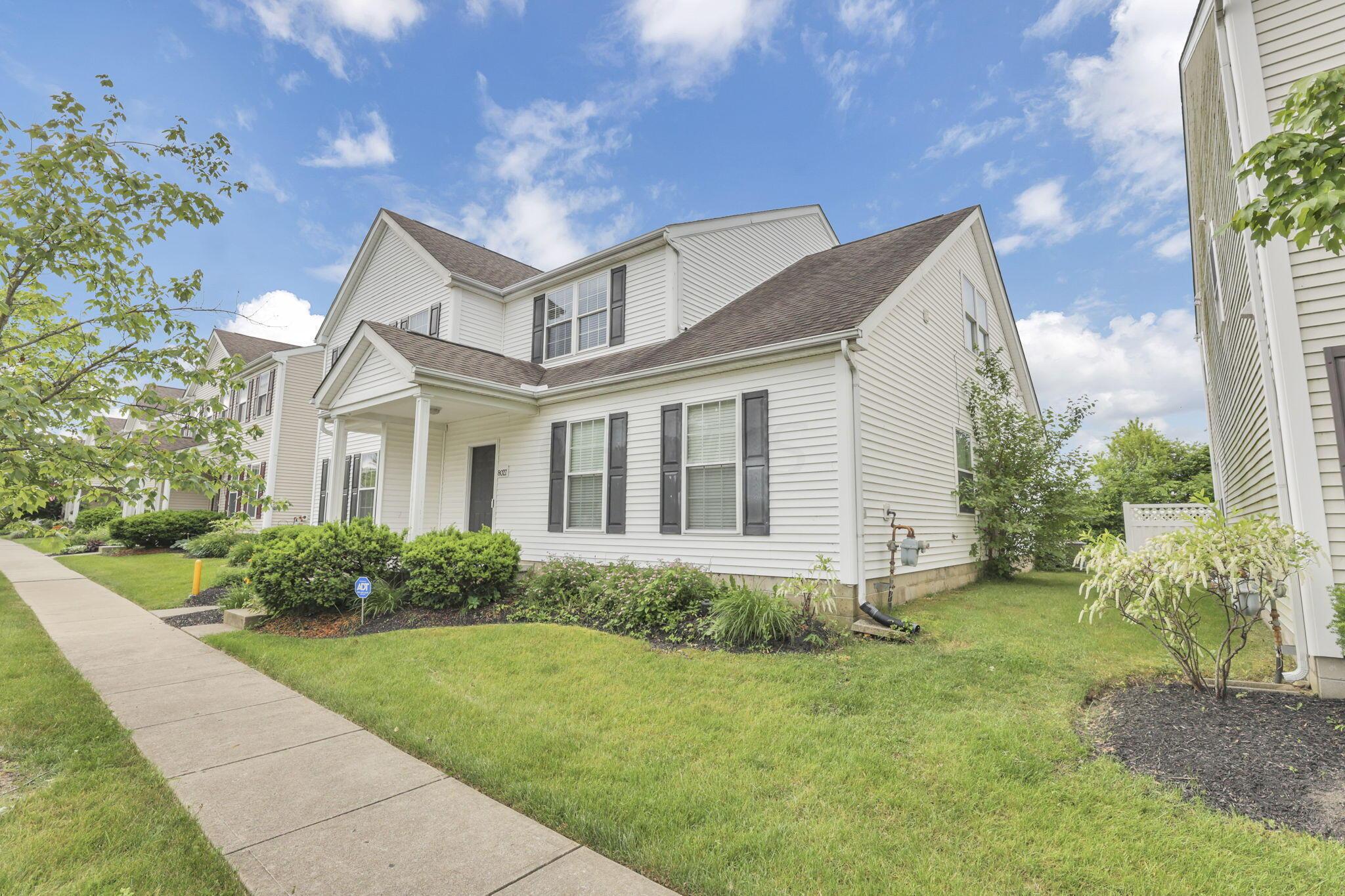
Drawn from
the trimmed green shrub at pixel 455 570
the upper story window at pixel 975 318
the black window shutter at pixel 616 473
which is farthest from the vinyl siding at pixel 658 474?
the upper story window at pixel 975 318

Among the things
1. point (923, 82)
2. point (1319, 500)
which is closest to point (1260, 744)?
point (1319, 500)

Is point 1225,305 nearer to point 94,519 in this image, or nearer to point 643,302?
point 643,302

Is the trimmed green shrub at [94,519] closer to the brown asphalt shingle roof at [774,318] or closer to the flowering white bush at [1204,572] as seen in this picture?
the brown asphalt shingle roof at [774,318]

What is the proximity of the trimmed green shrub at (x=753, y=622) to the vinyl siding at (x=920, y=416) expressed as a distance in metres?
1.61

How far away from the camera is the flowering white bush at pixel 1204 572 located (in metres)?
4.23

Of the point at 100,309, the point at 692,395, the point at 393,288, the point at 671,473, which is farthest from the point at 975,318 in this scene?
the point at 393,288

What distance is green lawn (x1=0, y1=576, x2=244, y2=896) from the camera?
8.25ft

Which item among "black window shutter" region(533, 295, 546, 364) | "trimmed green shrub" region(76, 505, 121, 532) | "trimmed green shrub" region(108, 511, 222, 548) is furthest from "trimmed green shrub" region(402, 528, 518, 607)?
"trimmed green shrub" region(76, 505, 121, 532)

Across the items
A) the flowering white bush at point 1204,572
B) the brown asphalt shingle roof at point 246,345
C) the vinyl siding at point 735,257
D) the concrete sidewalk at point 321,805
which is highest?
the brown asphalt shingle roof at point 246,345

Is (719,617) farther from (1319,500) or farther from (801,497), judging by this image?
(1319,500)

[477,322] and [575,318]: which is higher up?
[477,322]

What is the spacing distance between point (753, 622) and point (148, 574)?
1471cm

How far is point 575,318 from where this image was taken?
12.8m

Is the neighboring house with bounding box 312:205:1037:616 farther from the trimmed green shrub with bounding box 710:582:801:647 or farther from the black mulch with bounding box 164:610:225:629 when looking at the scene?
the black mulch with bounding box 164:610:225:629
